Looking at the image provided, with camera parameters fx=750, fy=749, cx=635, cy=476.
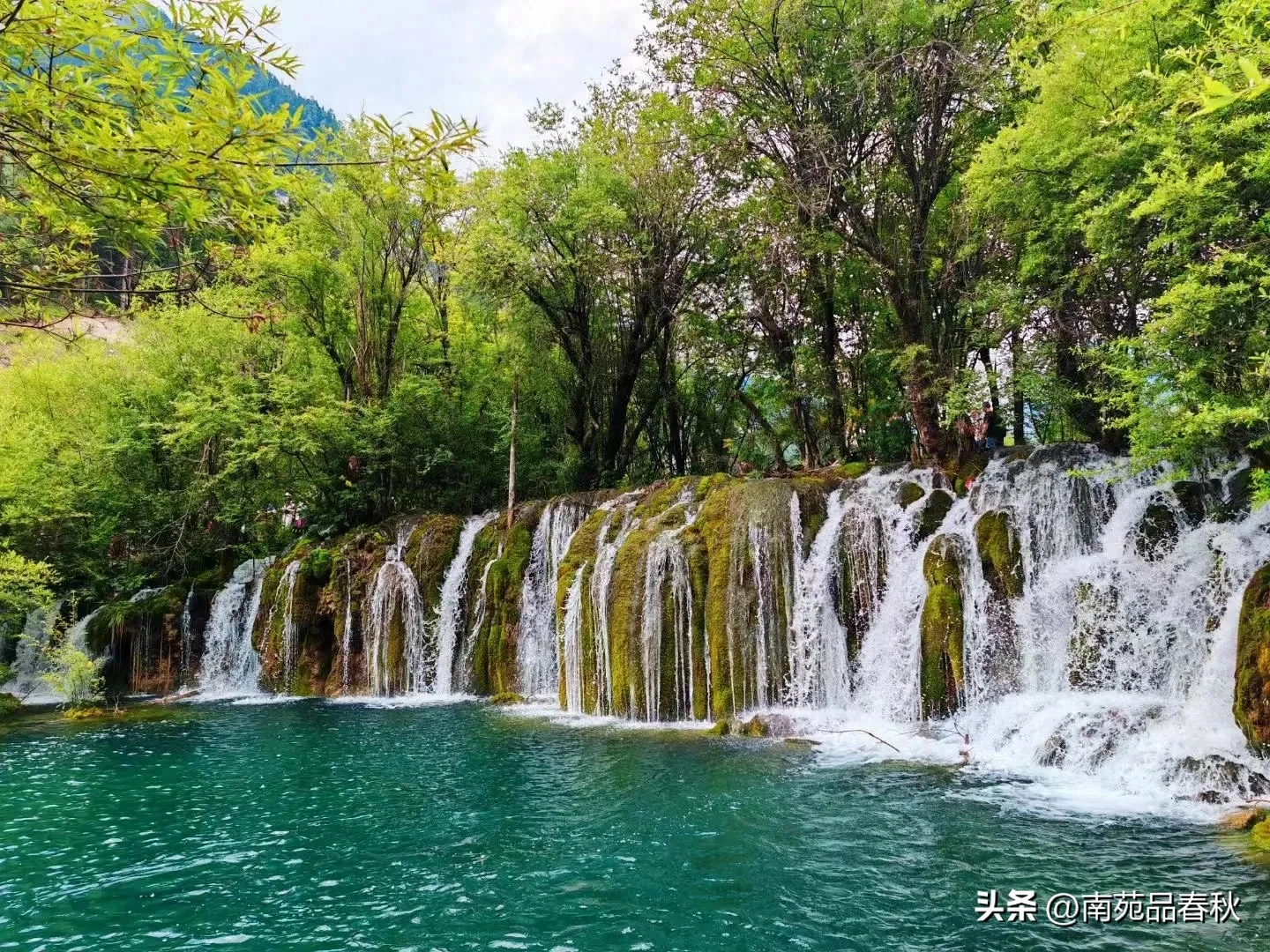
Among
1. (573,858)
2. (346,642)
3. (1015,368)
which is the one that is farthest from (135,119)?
(346,642)

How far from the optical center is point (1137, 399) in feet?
28.9

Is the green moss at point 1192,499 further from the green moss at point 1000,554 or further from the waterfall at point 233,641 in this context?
the waterfall at point 233,641

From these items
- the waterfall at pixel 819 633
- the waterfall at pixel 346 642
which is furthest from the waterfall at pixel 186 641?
the waterfall at pixel 819 633

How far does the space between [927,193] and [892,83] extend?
88.0 inches

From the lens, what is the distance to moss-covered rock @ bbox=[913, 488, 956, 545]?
1266 cm

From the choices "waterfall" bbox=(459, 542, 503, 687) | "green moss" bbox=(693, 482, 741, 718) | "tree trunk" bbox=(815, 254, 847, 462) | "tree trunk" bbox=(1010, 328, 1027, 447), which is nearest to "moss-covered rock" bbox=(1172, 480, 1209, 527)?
"tree trunk" bbox=(1010, 328, 1027, 447)

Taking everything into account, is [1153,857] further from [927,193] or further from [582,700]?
[927,193]

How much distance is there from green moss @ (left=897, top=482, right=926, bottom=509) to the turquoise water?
17.1 feet

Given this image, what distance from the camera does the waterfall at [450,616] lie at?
18.2 metres

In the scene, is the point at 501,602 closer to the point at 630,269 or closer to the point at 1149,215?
the point at 630,269

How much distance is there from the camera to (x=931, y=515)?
12789 mm

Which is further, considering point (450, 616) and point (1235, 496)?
point (450, 616)

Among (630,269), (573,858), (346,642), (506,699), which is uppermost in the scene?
(630,269)

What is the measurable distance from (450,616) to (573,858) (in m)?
12.6
